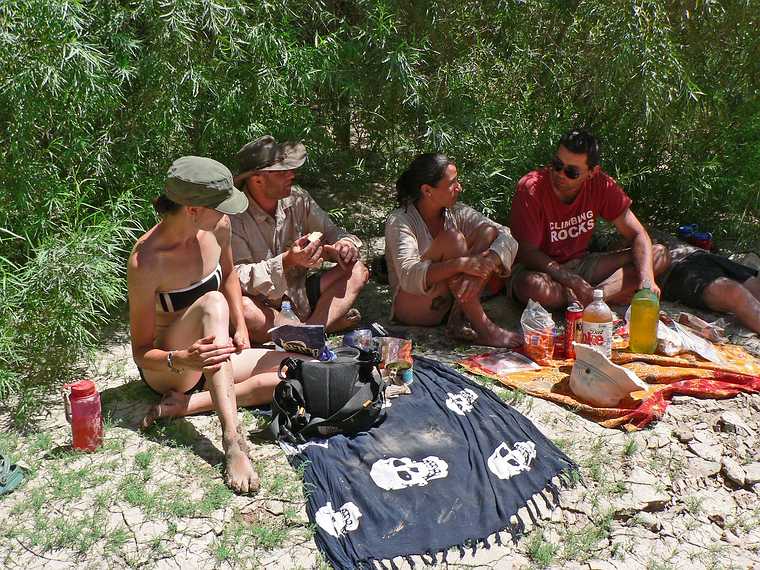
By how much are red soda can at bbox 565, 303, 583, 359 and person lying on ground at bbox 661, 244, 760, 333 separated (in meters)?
0.99

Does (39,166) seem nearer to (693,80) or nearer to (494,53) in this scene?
(494,53)

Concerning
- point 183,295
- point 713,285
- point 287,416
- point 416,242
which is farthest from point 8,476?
point 713,285

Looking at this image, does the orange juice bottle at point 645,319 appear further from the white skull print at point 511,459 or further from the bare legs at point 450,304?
the white skull print at point 511,459

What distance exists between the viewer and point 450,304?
181 inches

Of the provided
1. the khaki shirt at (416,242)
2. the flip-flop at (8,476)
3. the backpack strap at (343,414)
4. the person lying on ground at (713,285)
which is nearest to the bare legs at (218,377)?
the backpack strap at (343,414)

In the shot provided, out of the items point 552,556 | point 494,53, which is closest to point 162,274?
point 552,556

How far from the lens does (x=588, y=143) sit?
4.46 metres

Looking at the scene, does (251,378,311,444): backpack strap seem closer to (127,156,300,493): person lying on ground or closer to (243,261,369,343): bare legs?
(127,156,300,493): person lying on ground

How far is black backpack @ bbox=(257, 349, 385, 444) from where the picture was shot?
132 inches

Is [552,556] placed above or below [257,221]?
below

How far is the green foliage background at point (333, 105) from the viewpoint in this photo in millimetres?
3869

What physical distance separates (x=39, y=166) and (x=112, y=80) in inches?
23.4

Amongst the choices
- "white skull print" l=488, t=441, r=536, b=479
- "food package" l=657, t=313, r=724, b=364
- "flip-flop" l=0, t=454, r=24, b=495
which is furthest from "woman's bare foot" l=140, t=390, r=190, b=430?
"food package" l=657, t=313, r=724, b=364

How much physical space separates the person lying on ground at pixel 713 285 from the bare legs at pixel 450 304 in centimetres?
120
